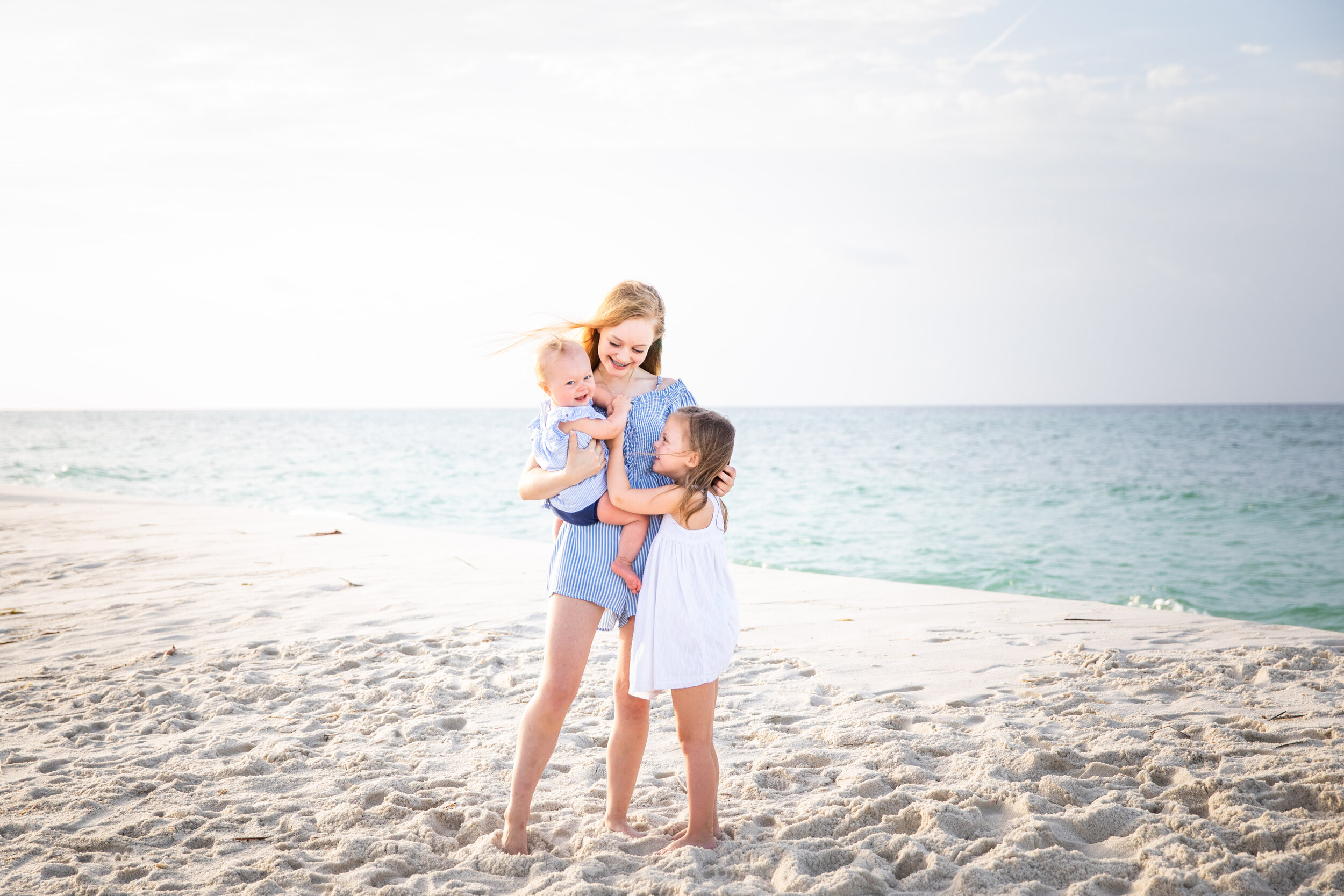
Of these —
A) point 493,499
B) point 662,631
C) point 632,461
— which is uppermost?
point 632,461

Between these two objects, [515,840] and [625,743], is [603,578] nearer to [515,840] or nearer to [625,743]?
[625,743]

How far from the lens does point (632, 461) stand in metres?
2.77

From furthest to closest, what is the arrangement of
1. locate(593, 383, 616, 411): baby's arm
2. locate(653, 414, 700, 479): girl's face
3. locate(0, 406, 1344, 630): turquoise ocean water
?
locate(0, 406, 1344, 630): turquoise ocean water, locate(593, 383, 616, 411): baby's arm, locate(653, 414, 700, 479): girl's face

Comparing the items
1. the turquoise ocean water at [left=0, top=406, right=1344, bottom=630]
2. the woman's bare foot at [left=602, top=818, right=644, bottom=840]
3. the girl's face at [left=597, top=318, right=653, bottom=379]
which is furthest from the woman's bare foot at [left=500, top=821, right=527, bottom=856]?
the turquoise ocean water at [left=0, top=406, right=1344, bottom=630]

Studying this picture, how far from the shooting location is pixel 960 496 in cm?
1827

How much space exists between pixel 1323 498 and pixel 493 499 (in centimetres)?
1671

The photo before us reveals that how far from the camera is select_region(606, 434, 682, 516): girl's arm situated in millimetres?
2633

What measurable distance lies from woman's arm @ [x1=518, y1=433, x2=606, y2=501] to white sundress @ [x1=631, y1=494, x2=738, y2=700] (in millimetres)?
298

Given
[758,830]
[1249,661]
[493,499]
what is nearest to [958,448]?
[493,499]

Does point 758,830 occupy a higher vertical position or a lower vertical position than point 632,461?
lower

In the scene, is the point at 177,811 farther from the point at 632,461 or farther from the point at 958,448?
the point at 958,448

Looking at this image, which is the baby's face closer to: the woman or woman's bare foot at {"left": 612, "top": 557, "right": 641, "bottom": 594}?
the woman

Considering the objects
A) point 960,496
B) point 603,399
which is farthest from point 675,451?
point 960,496

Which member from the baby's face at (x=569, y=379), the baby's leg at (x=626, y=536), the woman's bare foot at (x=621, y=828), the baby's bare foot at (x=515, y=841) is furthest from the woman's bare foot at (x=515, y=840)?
the baby's face at (x=569, y=379)
